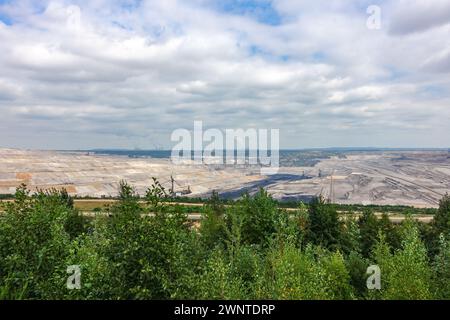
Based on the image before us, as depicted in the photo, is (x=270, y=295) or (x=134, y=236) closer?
(x=134, y=236)

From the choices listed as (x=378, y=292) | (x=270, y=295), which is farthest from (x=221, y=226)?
(x=270, y=295)

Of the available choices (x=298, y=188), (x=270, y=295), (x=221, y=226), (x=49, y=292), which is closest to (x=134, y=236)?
(x=49, y=292)

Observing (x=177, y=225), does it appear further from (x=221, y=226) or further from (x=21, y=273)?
(x=221, y=226)

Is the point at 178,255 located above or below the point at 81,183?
above

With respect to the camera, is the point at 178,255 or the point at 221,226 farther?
the point at 221,226

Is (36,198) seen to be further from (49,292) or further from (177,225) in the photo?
(177,225)
